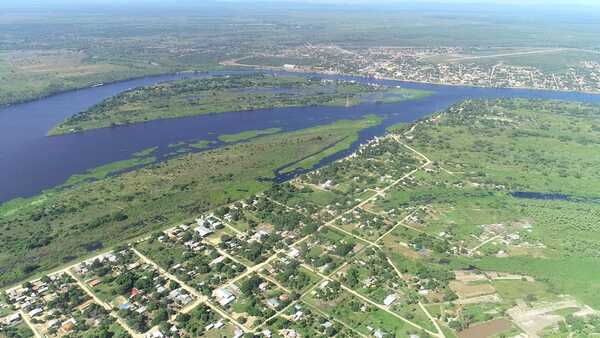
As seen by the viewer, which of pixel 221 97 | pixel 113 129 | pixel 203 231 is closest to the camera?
pixel 203 231

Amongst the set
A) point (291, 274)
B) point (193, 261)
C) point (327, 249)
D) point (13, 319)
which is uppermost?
point (327, 249)

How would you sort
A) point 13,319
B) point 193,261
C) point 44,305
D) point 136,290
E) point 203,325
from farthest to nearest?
point 193,261 → point 136,290 → point 44,305 → point 13,319 → point 203,325

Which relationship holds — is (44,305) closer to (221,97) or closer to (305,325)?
(305,325)

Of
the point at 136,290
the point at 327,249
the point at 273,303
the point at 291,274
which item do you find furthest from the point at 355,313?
the point at 136,290

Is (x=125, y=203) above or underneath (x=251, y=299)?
above

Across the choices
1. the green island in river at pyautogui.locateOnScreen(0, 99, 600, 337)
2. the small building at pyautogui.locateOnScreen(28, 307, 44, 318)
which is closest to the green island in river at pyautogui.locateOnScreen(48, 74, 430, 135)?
the green island in river at pyautogui.locateOnScreen(0, 99, 600, 337)

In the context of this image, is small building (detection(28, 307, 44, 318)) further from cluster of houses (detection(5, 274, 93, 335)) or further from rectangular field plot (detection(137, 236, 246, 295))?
rectangular field plot (detection(137, 236, 246, 295))

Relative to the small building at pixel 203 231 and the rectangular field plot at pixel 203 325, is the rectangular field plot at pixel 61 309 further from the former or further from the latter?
the small building at pixel 203 231

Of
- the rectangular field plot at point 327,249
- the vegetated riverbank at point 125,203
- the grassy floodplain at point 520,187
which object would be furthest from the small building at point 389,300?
the vegetated riverbank at point 125,203
